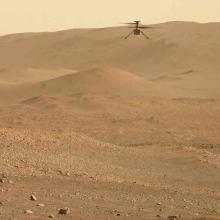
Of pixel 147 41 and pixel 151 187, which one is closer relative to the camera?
pixel 151 187

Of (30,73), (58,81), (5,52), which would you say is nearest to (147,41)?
(5,52)

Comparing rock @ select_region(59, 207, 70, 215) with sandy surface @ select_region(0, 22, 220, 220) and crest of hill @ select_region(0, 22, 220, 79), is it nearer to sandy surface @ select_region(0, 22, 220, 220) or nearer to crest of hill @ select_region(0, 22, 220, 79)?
sandy surface @ select_region(0, 22, 220, 220)

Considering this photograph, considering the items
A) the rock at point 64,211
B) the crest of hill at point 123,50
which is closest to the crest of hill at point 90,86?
the crest of hill at point 123,50

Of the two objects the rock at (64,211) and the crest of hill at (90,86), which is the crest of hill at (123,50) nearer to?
the crest of hill at (90,86)

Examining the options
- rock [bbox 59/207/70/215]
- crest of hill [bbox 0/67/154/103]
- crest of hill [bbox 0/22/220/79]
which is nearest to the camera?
rock [bbox 59/207/70/215]

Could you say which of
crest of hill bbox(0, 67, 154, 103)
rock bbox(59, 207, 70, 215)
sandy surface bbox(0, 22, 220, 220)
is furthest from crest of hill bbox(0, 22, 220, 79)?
rock bbox(59, 207, 70, 215)

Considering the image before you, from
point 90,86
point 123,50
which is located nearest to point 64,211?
point 90,86

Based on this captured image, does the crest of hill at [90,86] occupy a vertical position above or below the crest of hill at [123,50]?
below

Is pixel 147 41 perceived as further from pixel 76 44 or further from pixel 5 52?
pixel 5 52
